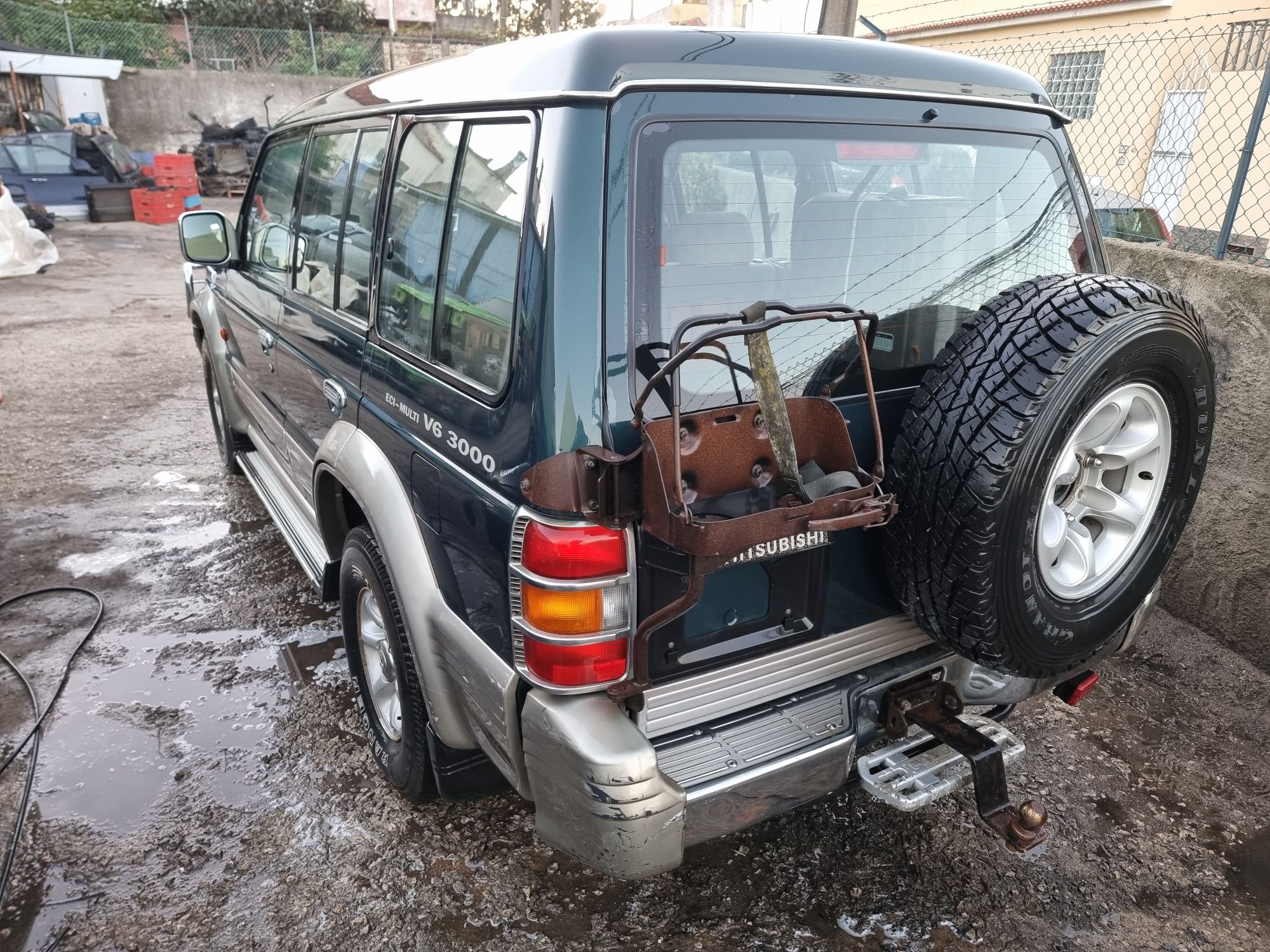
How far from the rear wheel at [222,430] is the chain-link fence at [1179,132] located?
3829 millimetres

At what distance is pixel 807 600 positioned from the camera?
1.96m

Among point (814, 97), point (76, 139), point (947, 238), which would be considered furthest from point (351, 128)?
point (76, 139)

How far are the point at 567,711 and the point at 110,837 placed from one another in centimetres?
168

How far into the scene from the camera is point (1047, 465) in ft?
5.82

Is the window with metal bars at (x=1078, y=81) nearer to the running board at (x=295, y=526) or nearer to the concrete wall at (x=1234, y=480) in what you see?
the concrete wall at (x=1234, y=480)

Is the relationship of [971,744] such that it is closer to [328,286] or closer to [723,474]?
[723,474]

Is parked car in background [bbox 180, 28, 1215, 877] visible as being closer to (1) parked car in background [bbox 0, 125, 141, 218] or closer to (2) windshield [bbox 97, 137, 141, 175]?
(1) parked car in background [bbox 0, 125, 141, 218]

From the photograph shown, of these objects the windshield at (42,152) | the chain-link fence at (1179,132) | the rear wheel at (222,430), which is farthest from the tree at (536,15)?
the rear wheel at (222,430)

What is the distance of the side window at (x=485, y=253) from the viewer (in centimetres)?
178

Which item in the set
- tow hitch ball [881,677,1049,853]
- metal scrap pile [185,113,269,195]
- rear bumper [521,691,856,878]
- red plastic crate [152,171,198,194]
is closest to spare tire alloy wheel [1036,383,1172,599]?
tow hitch ball [881,677,1049,853]

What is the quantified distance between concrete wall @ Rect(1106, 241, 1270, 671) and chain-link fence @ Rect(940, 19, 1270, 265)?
0.33m

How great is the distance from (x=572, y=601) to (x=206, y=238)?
3.02 meters

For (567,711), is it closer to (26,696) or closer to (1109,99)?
(26,696)

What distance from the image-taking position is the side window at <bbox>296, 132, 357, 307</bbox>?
8.85 ft
